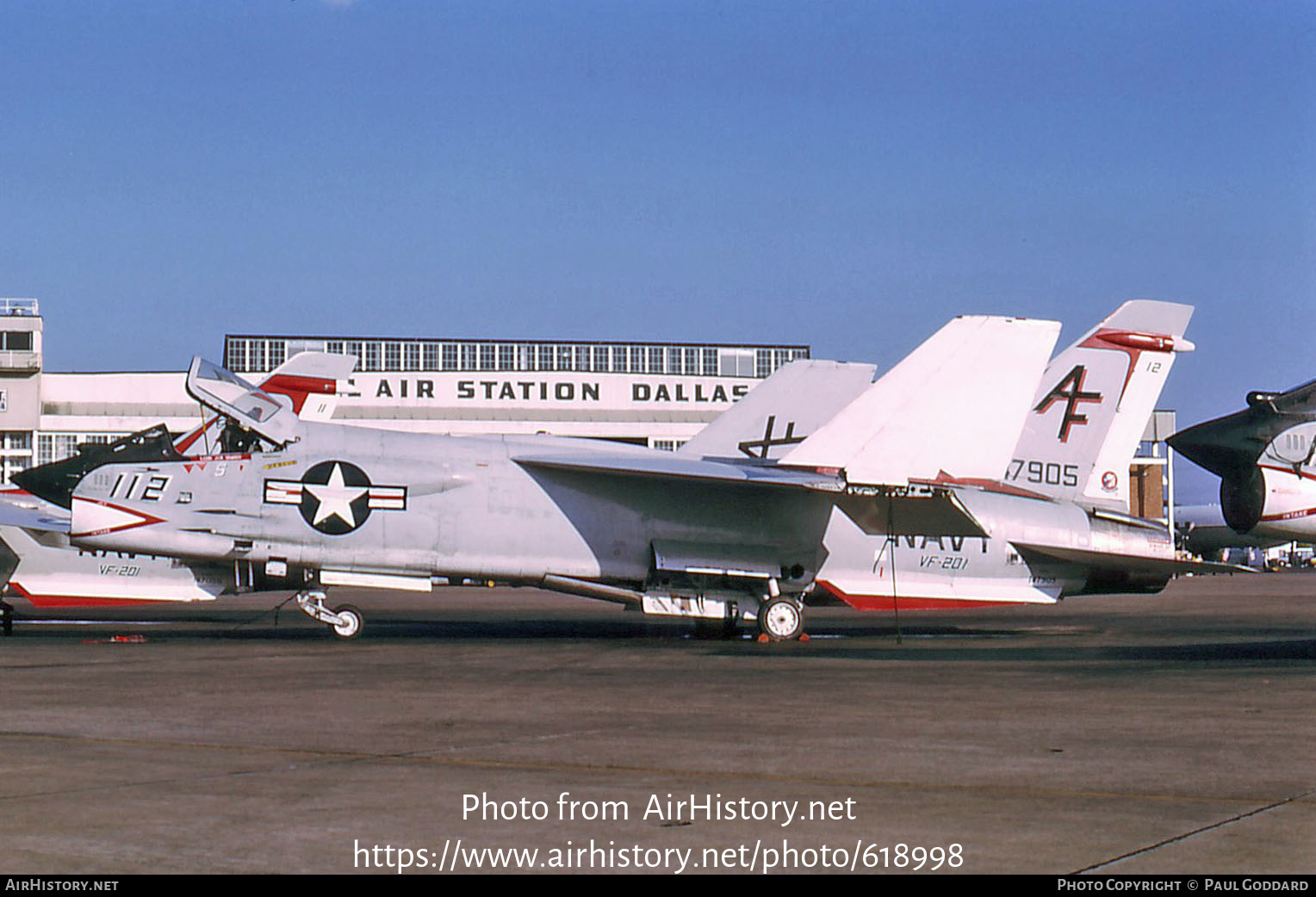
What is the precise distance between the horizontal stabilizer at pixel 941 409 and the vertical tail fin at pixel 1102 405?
3.84 m

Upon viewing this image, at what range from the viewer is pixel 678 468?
20469 millimetres

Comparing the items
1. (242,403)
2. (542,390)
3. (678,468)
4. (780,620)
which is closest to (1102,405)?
(780,620)

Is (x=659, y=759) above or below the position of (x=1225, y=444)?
below

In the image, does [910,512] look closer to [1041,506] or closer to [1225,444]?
[1041,506]

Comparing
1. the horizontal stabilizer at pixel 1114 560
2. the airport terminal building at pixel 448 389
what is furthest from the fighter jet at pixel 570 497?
the airport terminal building at pixel 448 389

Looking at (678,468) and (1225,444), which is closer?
(1225,444)

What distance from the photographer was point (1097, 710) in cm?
1106

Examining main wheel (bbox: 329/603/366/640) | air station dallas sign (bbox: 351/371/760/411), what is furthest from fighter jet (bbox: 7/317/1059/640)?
air station dallas sign (bbox: 351/371/760/411)

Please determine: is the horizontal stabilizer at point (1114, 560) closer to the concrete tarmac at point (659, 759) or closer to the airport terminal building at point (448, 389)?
the concrete tarmac at point (659, 759)

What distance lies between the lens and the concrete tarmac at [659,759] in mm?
5879

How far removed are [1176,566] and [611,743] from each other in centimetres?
1503

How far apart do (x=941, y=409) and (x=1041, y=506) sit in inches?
143

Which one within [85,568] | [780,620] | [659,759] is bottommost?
[780,620]

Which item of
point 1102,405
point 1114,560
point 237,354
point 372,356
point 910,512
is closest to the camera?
point 910,512
